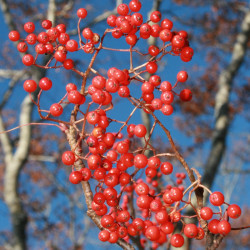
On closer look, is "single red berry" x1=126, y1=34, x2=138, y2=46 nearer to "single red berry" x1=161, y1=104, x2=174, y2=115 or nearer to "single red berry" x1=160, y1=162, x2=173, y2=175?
"single red berry" x1=161, y1=104, x2=174, y2=115

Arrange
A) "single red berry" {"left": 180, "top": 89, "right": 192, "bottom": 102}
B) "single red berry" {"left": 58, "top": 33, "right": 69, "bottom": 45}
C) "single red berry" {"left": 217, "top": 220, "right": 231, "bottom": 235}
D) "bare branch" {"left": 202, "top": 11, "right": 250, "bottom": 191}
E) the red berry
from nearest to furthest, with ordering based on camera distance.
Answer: "single red berry" {"left": 217, "top": 220, "right": 231, "bottom": 235} → the red berry → "single red berry" {"left": 58, "top": 33, "right": 69, "bottom": 45} → "single red berry" {"left": 180, "top": 89, "right": 192, "bottom": 102} → "bare branch" {"left": 202, "top": 11, "right": 250, "bottom": 191}

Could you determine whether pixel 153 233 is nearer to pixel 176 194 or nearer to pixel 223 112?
pixel 176 194

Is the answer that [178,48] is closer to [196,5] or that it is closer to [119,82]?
[119,82]

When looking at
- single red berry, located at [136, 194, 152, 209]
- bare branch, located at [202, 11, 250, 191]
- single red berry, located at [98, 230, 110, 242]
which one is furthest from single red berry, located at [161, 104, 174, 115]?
bare branch, located at [202, 11, 250, 191]

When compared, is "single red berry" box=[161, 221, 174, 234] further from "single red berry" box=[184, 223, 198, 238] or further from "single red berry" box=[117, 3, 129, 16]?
"single red berry" box=[117, 3, 129, 16]

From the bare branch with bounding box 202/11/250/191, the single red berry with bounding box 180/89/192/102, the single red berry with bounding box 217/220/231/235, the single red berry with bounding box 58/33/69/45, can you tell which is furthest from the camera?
the bare branch with bounding box 202/11/250/191

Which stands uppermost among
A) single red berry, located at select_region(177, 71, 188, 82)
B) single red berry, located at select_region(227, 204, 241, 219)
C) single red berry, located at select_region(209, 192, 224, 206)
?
single red berry, located at select_region(177, 71, 188, 82)

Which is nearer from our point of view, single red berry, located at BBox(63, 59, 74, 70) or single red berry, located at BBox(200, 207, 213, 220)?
single red berry, located at BBox(200, 207, 213, 220)

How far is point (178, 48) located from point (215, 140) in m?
3.71

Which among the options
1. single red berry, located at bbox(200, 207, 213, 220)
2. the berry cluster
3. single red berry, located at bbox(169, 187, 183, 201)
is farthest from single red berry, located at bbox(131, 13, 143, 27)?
single red berry, located at bbox(200, 207, 213, 220)

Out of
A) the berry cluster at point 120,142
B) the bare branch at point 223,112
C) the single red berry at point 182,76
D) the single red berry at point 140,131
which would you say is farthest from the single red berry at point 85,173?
the bare branch at point 223,112

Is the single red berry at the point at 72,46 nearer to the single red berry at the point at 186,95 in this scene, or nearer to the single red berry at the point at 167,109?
the single red berry at the point at 167,109

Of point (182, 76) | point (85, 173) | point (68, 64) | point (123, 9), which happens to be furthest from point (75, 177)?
point (123, 9)

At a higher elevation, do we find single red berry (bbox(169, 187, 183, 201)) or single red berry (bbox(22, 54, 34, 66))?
single red berry (bbox(22, 54, 34, 66))
